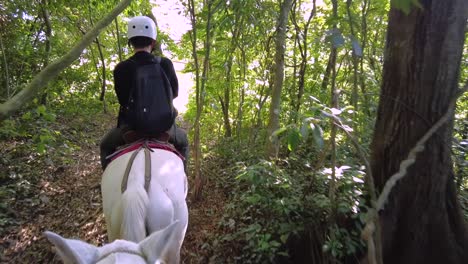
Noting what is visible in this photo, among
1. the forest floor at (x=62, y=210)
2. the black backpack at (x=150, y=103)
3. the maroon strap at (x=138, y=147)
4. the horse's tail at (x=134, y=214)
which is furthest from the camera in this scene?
the forest floor at (x=62, y=210)

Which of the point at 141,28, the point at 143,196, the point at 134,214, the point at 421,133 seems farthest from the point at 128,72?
the point at 421,133

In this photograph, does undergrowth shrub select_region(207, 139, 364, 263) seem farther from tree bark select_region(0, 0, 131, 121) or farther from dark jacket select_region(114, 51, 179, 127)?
tree bark select_region(0, 0, 131, 121)

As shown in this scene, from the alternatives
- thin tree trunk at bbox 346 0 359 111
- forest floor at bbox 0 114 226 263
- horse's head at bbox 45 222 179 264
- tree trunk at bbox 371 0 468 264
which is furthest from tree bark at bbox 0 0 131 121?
forest floor at bbox 0 114 226 263

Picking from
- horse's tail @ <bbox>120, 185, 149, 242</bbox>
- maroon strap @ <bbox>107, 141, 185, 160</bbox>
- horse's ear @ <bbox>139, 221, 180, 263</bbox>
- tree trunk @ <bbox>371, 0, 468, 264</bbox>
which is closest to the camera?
horse's ear @ <bbox>139, 221, 180, 263</bbox>

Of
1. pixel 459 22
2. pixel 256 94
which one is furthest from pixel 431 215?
pixel 256 94

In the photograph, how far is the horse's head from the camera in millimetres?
1333

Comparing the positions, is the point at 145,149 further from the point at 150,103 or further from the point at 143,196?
the point at 143,196

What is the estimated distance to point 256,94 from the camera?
7.25 meters

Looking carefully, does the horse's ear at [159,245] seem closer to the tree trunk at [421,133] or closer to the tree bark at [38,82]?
the tree bark at [38,82]

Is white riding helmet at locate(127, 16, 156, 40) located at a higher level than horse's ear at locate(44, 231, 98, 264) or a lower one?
higher

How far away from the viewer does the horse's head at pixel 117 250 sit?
4.37 ft

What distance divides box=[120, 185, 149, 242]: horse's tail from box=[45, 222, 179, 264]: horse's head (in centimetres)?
69

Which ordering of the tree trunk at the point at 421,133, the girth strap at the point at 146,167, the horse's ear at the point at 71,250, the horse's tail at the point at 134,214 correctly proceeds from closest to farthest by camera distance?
the horse's ear at the point at 71,250, the horse's tail at the point at 134,214, the girth strap at the point at 146,167, the tree trunk at the point at 421,133

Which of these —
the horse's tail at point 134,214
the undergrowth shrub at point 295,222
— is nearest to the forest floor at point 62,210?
→ the undergrowth shrub at point 295,222
